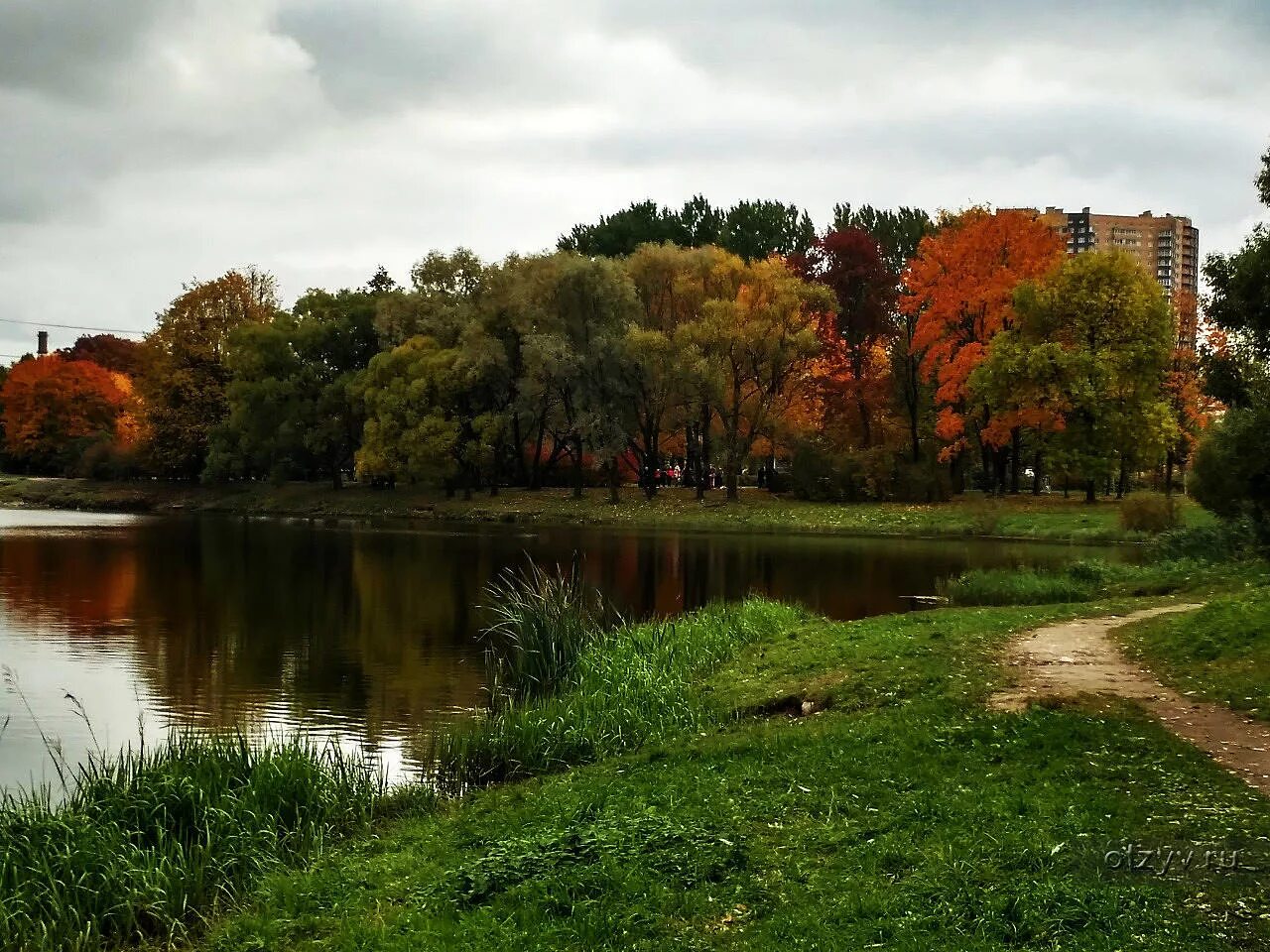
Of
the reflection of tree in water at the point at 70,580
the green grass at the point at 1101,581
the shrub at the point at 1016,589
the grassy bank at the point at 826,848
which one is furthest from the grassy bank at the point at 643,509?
the grassy bank at the point at 826,848

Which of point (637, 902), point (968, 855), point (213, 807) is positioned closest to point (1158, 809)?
point (968, 855)

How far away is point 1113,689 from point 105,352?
12007 cm

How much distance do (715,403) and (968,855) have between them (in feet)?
161

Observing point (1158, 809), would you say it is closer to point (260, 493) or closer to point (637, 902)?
point (637, 902)

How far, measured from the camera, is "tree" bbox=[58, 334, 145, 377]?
Answer: 372 ft

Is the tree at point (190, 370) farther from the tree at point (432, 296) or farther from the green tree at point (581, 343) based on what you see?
the green tree at point (581, 343)

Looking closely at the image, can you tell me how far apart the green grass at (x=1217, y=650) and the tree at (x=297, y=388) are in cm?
5468

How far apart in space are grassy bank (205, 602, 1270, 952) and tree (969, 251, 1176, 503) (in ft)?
129

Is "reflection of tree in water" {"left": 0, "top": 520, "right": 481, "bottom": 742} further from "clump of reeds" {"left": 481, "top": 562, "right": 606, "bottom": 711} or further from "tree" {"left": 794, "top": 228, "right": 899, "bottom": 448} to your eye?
"tree" {"left": 794, "top": 228, "right": 899, "bottom": 448}

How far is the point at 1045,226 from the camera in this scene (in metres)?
56.1

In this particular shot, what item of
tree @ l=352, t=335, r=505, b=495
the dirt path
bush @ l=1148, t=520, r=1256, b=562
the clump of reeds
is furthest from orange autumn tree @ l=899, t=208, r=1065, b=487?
the clump of reeds

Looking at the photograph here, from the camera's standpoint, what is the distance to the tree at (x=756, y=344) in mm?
55094

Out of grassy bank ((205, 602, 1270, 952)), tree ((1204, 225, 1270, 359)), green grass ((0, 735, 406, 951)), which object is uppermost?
tree ((1204, 225, 1270, 359))

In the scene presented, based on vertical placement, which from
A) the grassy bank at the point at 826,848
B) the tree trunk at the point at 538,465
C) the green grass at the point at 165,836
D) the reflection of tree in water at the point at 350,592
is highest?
the tree trunk at the point at 538,465
